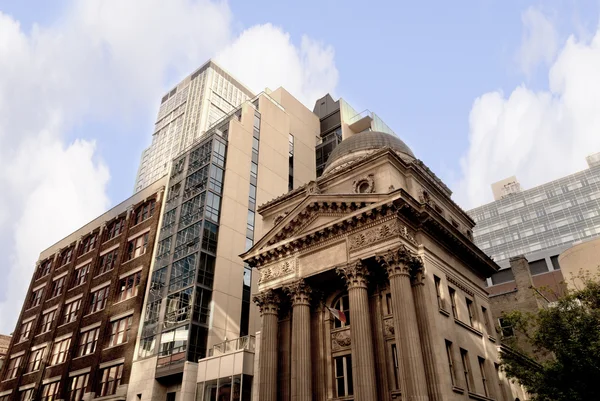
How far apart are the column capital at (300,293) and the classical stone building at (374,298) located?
0.26 feet

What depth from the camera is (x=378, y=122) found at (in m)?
66.4

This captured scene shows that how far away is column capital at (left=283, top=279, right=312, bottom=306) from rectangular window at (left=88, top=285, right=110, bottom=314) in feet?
86.2

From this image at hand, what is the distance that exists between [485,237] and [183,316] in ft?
280

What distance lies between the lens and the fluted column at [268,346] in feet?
102

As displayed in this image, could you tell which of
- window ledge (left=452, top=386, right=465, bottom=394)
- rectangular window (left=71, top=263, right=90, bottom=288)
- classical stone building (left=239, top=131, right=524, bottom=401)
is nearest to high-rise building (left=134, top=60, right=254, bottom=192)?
rectangular window (left=71, top=263, right=90, bottom=288)

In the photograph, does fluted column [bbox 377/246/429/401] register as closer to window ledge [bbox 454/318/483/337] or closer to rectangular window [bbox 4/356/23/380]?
window ledge [bbox 454/318/483/337]

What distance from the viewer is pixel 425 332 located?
2761cm

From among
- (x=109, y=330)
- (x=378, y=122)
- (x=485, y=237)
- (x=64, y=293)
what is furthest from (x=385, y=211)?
(x=485, y=237)

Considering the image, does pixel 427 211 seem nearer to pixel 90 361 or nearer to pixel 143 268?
pixel 143 268

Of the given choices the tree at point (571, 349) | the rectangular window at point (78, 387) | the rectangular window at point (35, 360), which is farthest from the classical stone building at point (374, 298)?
the rectangular window at point (35, 360)

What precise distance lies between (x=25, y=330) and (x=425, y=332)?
5433 centimetres

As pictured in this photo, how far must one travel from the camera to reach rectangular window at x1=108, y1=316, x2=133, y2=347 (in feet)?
146

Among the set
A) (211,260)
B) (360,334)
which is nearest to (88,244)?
(211,260)

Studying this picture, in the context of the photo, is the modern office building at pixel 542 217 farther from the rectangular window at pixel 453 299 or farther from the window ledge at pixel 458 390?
the window ledge at pixel 458 390
